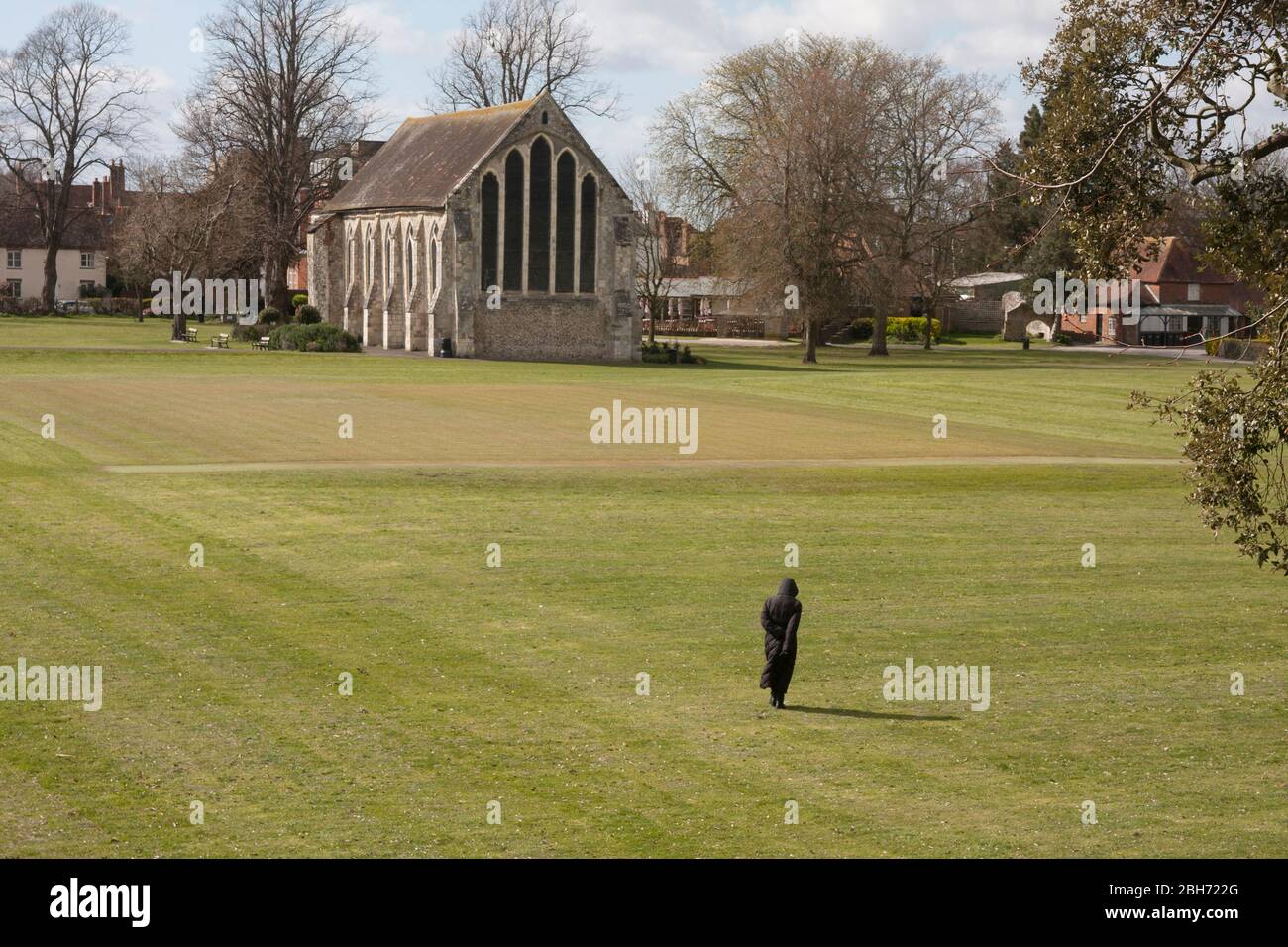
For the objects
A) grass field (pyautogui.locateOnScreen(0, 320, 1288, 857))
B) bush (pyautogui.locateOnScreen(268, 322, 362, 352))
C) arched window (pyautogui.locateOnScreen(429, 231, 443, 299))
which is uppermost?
arched window (pyautogui.locateOnScreen(429, 231, 443, 299))

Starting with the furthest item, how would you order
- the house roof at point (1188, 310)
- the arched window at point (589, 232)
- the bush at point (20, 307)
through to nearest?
the house roof at point (1188, 310) → the bush at point (20, 307) → the arched window at point (589, 232)

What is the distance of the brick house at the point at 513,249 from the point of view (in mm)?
73688

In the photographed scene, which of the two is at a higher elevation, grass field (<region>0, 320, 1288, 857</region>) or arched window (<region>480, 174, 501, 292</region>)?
arched window (<region>480, 174, 501, 292</region>)

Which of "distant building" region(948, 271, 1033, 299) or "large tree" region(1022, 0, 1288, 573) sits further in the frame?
"distant building" region(948, 271, 1033, 299)

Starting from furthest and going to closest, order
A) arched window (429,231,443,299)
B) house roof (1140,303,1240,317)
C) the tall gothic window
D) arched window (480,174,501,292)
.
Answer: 1. house roof (1140,303,1240,317)
2. the tall gothic window
3. arched window (429,231,443,299)
4. arched window (480,174,501,292)

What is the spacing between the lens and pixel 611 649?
16.9 metres

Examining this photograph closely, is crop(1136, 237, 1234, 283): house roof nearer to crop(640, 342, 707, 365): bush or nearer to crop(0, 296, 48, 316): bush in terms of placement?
crop(640, 342, 707, 365): bush

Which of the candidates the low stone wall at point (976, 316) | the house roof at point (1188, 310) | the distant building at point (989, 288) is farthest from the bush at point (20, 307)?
the house roof at point (1188, 310)

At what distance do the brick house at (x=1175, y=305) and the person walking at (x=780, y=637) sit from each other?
9388 centimetres

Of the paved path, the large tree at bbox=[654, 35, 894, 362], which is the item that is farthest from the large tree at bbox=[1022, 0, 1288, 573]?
the large tree at bbox=[654, 35, 894, 362]

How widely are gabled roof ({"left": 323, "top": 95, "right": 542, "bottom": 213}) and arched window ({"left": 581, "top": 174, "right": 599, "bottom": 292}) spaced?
16.1 feet

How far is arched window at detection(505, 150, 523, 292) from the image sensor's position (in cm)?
7431

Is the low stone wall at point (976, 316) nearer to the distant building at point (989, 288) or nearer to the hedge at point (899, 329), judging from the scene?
the distant building at point (989, 288)
